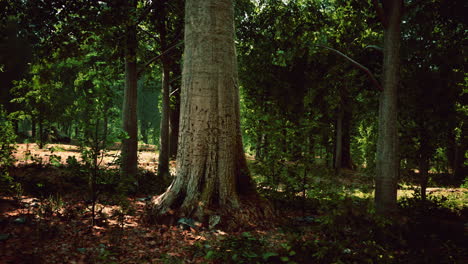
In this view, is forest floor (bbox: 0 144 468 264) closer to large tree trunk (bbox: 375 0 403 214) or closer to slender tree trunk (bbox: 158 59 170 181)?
large tree trunk (bbox: 375 0 403 214)

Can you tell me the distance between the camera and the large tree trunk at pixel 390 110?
18.3 ft

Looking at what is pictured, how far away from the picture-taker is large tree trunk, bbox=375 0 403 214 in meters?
5.59

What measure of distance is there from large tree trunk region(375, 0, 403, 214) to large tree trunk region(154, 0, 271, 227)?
10.4 feet

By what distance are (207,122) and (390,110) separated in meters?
4.13

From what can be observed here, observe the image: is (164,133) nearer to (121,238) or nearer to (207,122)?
(207,122)

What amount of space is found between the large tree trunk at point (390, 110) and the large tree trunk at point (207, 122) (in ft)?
10.4

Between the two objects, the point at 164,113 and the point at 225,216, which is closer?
the point at 225,216

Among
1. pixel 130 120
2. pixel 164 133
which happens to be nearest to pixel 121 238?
pixel 130 120

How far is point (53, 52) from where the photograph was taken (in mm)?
5480

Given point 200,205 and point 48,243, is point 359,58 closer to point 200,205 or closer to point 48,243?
point 200,205

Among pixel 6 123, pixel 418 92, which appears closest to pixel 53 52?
pixel 6 123

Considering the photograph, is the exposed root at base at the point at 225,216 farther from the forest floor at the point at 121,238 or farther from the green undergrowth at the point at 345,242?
the green undergrowth at the point at 345,242

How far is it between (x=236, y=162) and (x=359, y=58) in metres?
5.66

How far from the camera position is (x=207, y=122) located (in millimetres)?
4672
